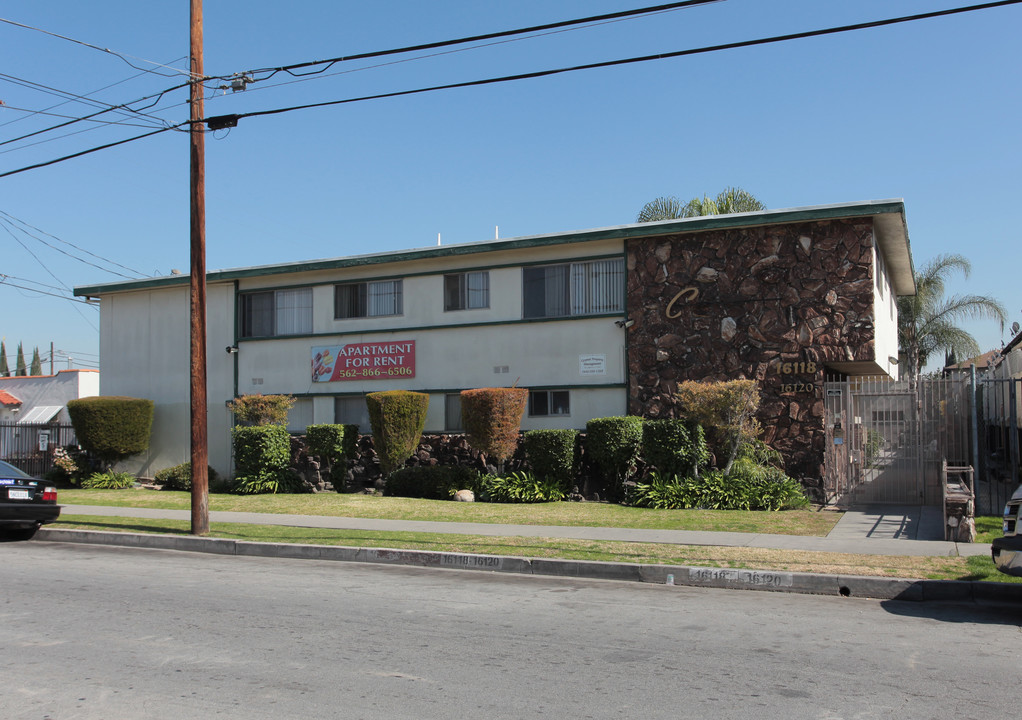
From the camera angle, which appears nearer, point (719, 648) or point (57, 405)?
point (719, 648)

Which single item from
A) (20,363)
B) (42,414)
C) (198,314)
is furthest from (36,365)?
(198,314)

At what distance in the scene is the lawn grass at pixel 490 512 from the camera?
46.3 feet

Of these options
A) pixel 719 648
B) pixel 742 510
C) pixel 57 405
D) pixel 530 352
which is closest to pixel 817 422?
pixel 742 510

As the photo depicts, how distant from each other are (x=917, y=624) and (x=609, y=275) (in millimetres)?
12354

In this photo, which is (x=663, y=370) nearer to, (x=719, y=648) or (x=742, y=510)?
(x=742, y=510)

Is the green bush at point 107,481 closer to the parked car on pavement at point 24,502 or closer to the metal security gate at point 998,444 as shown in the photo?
the parked car on pavement at point 24,502

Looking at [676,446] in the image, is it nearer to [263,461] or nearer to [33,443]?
[263,461]

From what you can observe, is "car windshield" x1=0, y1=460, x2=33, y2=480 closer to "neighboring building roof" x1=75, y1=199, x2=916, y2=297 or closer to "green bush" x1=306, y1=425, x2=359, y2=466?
"green bush" x1=306, y1=425, x2=359, y2=466

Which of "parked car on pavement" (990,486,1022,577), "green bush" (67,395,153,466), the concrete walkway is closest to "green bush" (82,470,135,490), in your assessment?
"green bush" (67,395,153,466)

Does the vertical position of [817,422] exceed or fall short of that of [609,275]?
it falls short

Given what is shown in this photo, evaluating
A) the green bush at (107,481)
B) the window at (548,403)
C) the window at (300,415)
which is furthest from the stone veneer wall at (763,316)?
the green bush at (107,481)

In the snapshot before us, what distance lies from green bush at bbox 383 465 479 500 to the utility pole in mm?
5982

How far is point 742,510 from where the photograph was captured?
16016 mm

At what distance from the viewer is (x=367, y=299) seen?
2203 cm
